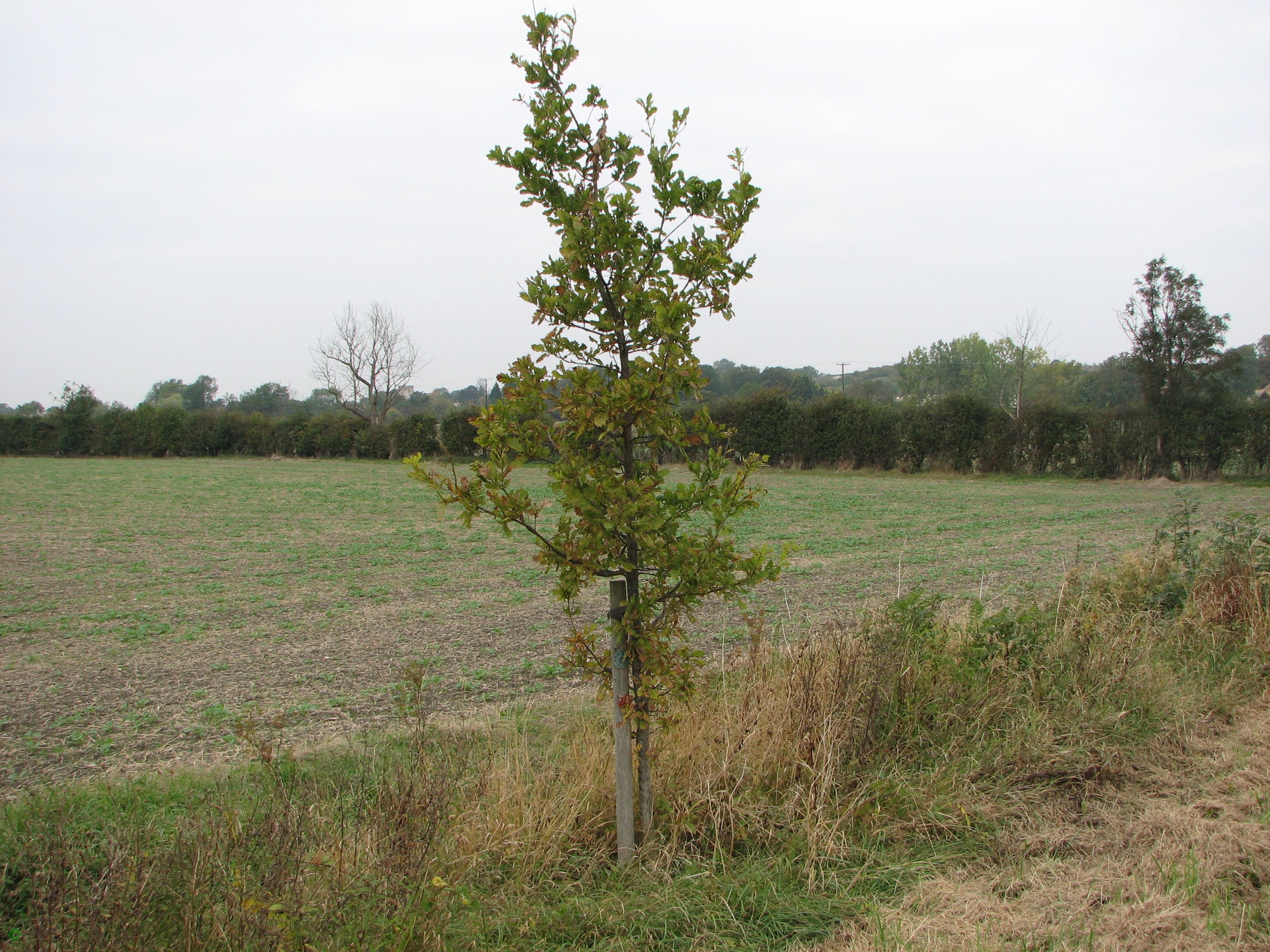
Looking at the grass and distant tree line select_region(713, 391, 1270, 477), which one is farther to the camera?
distant tree line select_region(713, 391, 1270, 477)

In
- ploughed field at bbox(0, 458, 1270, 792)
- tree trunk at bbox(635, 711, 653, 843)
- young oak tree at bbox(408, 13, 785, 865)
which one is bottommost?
ploughed field at bbox(0, 458, 1270, 792)

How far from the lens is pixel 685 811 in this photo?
3.49 metres

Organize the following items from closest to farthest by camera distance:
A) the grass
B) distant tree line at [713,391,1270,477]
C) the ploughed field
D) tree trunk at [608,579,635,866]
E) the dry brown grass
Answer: the grass < the dry brown grass < tree trunk at [608,579,635,866] < the ploughed field < distant tree line at [713,391,1270,477]

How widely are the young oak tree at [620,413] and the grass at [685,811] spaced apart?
0.43m

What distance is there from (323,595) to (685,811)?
7498 millimetres

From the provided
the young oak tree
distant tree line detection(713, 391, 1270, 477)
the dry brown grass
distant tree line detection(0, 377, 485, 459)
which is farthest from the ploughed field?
distant tree line detection(0, 377, 485, 459)

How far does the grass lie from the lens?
8.25 ft

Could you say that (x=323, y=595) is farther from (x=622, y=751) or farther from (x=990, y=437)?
(x=990, y=437)

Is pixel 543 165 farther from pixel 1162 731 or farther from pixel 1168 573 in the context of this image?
pixel 1168 573

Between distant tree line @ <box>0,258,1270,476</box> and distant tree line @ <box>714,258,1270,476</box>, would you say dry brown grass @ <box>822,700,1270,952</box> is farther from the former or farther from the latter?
distant tree line @ <box>714,258,1270,476</box>

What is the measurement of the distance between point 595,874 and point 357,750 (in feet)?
6.35

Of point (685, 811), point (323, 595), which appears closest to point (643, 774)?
point (685, 811)

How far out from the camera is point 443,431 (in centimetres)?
4369

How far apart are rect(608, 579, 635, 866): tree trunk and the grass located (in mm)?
101
